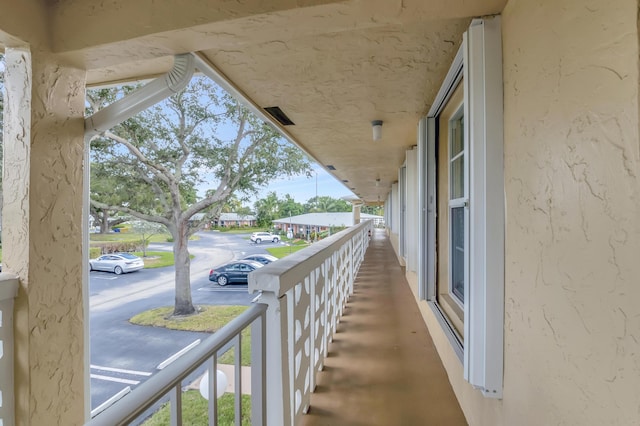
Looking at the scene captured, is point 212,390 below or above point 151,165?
below

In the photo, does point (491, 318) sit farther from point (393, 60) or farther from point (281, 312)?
point (393, 60)

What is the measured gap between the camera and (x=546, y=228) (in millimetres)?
794

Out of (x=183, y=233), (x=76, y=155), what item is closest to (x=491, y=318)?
(x=76, y=155)

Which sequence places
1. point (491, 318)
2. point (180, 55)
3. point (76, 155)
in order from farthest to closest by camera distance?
point (76, 155)
point (180, 55)
point (491, 318)

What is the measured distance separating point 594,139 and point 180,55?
1662 millimetres

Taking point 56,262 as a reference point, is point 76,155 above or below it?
above

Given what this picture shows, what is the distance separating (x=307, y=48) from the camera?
1.49 meters

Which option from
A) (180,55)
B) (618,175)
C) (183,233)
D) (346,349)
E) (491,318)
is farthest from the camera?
(183,233)

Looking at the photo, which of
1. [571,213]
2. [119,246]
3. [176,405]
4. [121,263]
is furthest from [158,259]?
[571,213]

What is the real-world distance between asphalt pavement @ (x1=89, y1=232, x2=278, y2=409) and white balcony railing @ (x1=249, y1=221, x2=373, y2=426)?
98 centimetres

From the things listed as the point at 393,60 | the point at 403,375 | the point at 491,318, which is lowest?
the point at 403,375

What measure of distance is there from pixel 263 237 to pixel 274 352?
434cm

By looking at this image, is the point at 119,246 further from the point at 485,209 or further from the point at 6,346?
the point at 485,209

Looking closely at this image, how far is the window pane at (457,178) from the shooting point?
1942 mm
